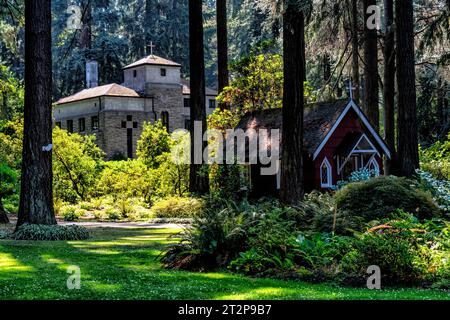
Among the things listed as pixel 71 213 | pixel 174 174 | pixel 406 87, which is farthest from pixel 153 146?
pixel 406 87

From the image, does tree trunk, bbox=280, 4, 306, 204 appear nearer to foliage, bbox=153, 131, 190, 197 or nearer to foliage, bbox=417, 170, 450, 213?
foliage, bbox=417, 170, 450, 213

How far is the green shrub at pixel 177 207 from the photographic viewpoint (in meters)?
25.8

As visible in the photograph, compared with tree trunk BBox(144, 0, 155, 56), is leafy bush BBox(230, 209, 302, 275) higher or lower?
lower

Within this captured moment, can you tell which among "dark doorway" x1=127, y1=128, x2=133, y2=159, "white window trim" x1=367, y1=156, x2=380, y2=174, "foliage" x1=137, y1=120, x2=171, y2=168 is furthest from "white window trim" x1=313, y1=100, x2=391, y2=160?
"dark doorway" x1=127, y1=128, x2=133, y2=159

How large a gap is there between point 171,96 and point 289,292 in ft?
165

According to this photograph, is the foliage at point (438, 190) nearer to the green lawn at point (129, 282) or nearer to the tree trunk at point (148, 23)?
the green lawn at point (129, 282)

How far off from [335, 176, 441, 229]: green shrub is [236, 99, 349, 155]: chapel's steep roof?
10.4 meters

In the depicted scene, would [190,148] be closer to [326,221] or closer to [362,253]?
[326,221]

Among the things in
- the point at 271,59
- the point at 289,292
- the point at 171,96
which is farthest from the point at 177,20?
the point at 289,292

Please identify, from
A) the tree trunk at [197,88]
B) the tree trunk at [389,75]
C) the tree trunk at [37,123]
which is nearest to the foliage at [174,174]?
the tree trunk at [197,88]

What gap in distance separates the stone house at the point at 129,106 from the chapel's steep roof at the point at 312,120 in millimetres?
28249

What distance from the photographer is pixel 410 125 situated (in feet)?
73.5

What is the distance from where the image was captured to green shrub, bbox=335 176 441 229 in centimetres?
1482
